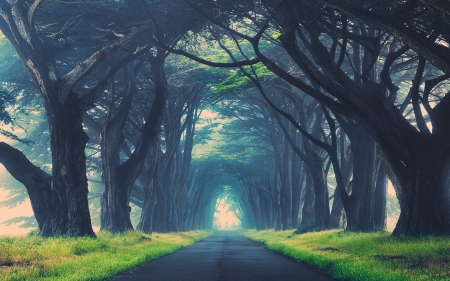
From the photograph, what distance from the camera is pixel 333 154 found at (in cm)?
1803

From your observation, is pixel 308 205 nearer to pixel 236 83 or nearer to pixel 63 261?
pixel 236 83

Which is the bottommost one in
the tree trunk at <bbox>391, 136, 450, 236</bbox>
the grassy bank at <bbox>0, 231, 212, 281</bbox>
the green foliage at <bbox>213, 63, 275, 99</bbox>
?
the grassy bank at <bbox>0, 231, 212, 281</bbox>

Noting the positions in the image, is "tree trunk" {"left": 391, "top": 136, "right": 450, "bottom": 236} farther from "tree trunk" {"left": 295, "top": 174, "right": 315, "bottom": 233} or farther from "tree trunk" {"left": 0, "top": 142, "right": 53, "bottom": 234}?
"tree trunk" {"left": 295, "top": 174, "right": 315, "bottom": 233}

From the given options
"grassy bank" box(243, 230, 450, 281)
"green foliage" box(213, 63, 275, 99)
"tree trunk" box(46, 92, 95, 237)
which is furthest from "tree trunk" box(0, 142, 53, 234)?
"green foliage" box(213, 63, 275, 99)

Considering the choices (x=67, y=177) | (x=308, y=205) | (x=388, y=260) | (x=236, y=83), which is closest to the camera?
(x=388, y=260)

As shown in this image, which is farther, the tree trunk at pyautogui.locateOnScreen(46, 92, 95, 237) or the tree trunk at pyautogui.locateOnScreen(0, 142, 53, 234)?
the tree trunk at pyautogui.locateOnScreen(46, 92, 95, 237)

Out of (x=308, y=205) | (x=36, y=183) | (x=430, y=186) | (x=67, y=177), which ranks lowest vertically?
(x=430, y=186)

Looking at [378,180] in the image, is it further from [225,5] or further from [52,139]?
[52,139]

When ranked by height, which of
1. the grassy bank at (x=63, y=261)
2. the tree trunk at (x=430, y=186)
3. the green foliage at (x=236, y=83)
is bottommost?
the grassy bank at (x=63, y=261)

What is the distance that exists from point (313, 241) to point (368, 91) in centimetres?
603

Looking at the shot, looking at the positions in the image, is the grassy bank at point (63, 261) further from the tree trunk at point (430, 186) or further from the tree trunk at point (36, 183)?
the tree trunk at point (430, 186)

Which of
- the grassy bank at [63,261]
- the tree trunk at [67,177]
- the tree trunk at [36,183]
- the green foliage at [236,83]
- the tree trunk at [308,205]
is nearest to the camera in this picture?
the grassy bank at [63,261]

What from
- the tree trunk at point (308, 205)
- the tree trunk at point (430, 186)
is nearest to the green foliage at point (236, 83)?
the tree trunk at point (308, 205)

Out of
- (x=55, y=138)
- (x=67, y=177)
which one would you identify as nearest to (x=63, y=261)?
(x=67, y=177)
